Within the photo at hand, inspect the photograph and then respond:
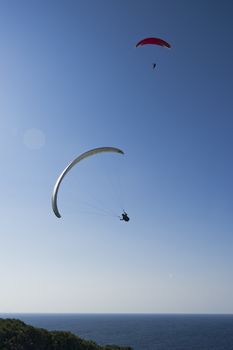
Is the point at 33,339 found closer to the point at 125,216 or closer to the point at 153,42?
the point at 125,216

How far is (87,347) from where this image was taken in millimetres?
31969

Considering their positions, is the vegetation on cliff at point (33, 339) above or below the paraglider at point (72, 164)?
below

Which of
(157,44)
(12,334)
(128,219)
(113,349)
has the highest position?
(157,44)

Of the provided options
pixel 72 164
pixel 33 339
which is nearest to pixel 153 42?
pixel 72 164

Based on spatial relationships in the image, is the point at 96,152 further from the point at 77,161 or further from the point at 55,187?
the point at 55,187

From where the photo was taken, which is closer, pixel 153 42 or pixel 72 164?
pixel 72 164

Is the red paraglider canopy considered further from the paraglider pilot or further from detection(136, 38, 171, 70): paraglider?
the paraglider pilot

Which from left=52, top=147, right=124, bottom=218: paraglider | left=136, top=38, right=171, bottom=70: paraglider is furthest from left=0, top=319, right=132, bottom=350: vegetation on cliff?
left=136, top=38, right=171, bottom=70: paraglider

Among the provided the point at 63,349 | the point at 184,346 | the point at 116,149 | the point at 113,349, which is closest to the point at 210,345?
the point at 184,346

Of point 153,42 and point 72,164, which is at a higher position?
point 153,42

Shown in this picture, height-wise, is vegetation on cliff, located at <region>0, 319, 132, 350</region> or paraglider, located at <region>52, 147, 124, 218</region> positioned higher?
paraglider, located at <region>52, 147, 124, 218</region>

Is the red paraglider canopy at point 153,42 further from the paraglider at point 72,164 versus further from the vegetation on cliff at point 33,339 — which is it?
the vegetation on cliff at point 33,339

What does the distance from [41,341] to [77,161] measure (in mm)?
14735

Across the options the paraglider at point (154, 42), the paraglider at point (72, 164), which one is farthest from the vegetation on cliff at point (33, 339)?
the paraglider at point (154, 42)
